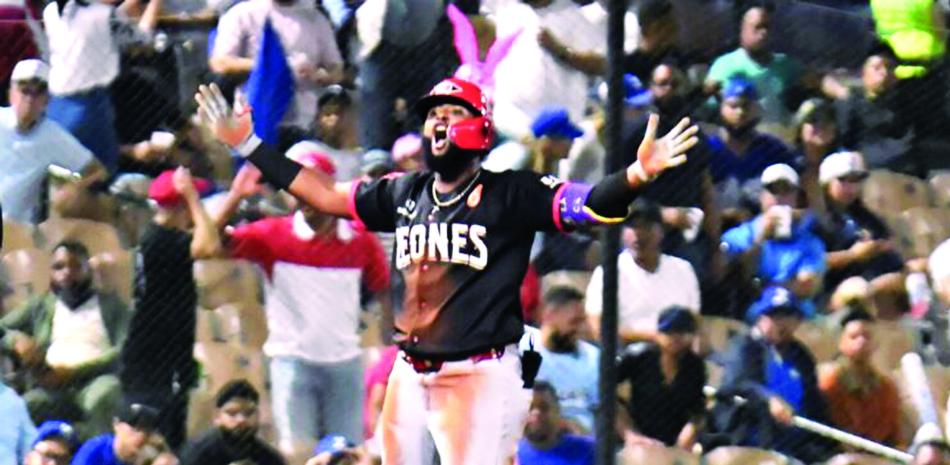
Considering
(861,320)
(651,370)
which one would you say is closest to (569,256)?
(651,370)

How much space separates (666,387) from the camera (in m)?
7.44

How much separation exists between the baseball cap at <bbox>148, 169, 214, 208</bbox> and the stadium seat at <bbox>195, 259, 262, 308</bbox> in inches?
9.0

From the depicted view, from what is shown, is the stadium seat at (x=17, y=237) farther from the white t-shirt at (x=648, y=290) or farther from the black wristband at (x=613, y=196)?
the black wristband at (x=613, y=196)

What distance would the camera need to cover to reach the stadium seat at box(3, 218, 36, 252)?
7840mm

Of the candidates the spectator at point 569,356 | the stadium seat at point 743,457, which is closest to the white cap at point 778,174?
the spectator at point 569,356

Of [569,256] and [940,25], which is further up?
[940,25]

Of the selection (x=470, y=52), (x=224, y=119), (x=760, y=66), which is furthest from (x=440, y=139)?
(x=760, y=66)

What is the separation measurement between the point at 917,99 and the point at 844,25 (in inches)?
13.8

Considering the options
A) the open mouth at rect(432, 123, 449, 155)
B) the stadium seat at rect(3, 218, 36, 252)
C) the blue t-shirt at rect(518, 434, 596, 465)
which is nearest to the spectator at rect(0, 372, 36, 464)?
the stadium seat at rect(3, 218, 36, 252)

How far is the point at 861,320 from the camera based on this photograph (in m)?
7.54

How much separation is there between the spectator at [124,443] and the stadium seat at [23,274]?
551 mm

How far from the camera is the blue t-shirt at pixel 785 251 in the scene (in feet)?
24.8

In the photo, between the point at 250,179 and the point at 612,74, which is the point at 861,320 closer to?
the point at 612,74

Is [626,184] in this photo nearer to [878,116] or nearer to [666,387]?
[666,387]
